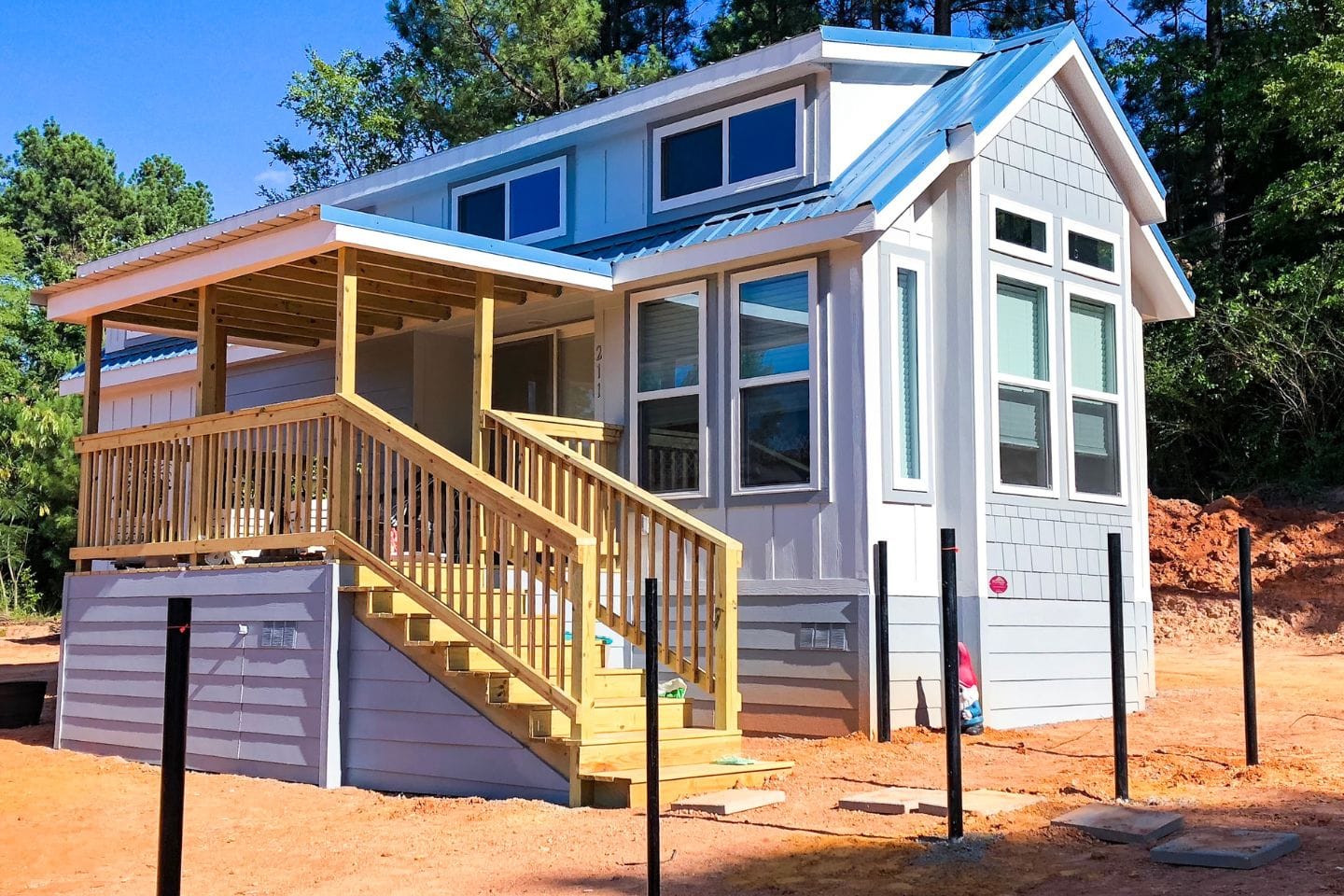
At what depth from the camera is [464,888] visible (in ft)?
20.4

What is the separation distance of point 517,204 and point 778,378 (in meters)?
4.47

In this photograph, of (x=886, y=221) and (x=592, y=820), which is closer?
(x=592, y=820)

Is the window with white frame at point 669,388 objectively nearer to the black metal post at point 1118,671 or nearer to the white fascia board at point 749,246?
the white fascia board at point 749,246

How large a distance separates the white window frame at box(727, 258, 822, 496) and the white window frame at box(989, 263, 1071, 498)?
1.45 meters

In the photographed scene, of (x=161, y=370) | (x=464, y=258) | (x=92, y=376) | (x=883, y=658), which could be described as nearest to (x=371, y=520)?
(x=464, y=258)

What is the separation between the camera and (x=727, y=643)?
8883mm

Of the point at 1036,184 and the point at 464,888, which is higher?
the point at 1036,184

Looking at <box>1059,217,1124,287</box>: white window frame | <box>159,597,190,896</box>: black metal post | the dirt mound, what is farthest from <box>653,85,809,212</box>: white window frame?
the dirt mound

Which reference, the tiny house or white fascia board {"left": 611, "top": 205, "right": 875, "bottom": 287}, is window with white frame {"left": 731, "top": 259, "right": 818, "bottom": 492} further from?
white fascia board {"left": 611, "top": 205, "right": 875, "bottom": 287}

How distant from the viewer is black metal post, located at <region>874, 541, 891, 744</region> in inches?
395

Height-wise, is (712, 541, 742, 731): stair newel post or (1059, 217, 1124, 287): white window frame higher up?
(1059, 217, 1124, 287): white window frame

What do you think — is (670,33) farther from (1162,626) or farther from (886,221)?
(886,221)

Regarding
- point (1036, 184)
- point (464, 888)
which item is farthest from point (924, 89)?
point (464, 888)

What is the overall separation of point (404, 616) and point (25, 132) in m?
47.0
